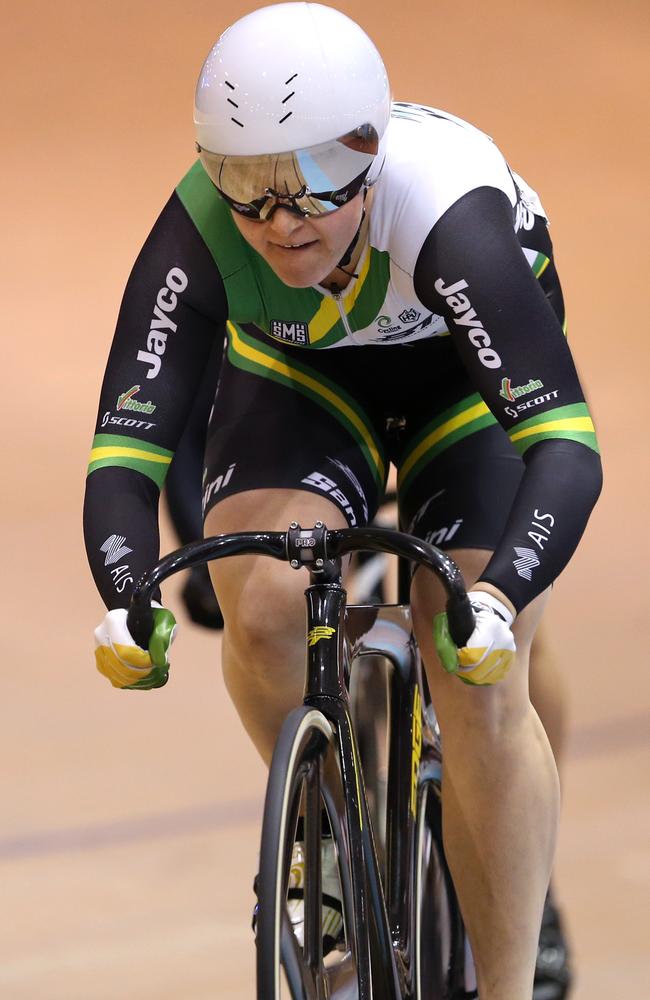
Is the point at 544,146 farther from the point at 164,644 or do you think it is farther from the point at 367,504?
the point at 164,644

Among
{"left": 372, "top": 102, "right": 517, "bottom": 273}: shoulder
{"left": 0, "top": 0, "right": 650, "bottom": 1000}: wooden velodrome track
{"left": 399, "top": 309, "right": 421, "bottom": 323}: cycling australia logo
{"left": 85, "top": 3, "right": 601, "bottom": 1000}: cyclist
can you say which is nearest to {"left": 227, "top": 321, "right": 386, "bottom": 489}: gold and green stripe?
{"left": 85, "top": 3, "right": 601, "bottom": 1000}: cyclist

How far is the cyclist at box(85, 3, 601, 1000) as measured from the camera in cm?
206

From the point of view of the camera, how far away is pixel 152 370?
2281mm

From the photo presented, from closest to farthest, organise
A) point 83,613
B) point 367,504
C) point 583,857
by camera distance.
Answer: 1. point 367,504
2. point 583,857
3. point 83,613

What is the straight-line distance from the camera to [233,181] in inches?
81.7

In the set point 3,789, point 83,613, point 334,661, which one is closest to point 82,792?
point 3,789

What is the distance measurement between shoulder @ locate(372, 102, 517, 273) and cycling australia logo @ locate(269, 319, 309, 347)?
8.7 inches

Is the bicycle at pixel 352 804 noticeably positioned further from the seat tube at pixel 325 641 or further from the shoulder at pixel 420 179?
the shoulder at pixel 420 179

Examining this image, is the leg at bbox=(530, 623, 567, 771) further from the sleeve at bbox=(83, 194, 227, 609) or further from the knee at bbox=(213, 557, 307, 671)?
the sleeve at bbox=(83, 194, 227, 609)

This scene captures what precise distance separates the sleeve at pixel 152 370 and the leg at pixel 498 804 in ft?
1.57

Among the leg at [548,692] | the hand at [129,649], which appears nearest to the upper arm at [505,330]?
the hand at [129,649]

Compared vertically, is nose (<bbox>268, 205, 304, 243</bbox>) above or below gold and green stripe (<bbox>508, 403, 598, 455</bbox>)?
above

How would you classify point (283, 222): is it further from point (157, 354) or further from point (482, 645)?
point (482, 645)

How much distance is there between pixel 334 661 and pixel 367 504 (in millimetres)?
506
